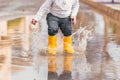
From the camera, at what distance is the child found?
8188mm

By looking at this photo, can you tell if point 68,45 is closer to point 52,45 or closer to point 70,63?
point 52,45

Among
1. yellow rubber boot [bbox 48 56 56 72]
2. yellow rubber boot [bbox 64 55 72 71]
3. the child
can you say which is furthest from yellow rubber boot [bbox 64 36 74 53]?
yellow rubber boot [bbox 48 56 56 72]

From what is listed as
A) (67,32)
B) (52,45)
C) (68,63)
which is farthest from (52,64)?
(67,32)

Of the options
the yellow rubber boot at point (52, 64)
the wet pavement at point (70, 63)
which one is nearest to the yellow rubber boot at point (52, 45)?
the wet pavement at point (70, 63)

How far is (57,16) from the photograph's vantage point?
326 inches

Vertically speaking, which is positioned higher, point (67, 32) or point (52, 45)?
point (67, 32)

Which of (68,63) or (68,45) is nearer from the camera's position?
(68,63)

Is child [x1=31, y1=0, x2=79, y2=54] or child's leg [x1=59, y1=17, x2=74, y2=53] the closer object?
child [x1=31, y1=0, x2=79, y2=54]

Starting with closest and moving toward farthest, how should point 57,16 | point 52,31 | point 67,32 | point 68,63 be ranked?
point 68,63 < point 52,31 < point 57,16 < point 67,32

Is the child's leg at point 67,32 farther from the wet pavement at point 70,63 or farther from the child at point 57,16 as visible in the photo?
the wet pavement at point 70,63

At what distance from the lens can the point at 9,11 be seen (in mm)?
14195

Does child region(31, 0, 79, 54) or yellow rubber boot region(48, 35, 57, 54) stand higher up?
child region(31, 0, 79, 54)

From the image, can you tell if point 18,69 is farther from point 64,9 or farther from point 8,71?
point 64,9

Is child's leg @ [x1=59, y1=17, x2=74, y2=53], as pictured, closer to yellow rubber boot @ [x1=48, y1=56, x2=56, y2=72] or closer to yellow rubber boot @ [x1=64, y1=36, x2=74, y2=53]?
yellow rubber boot @ [x1=64, y1=36, x2=74, y2=53]
